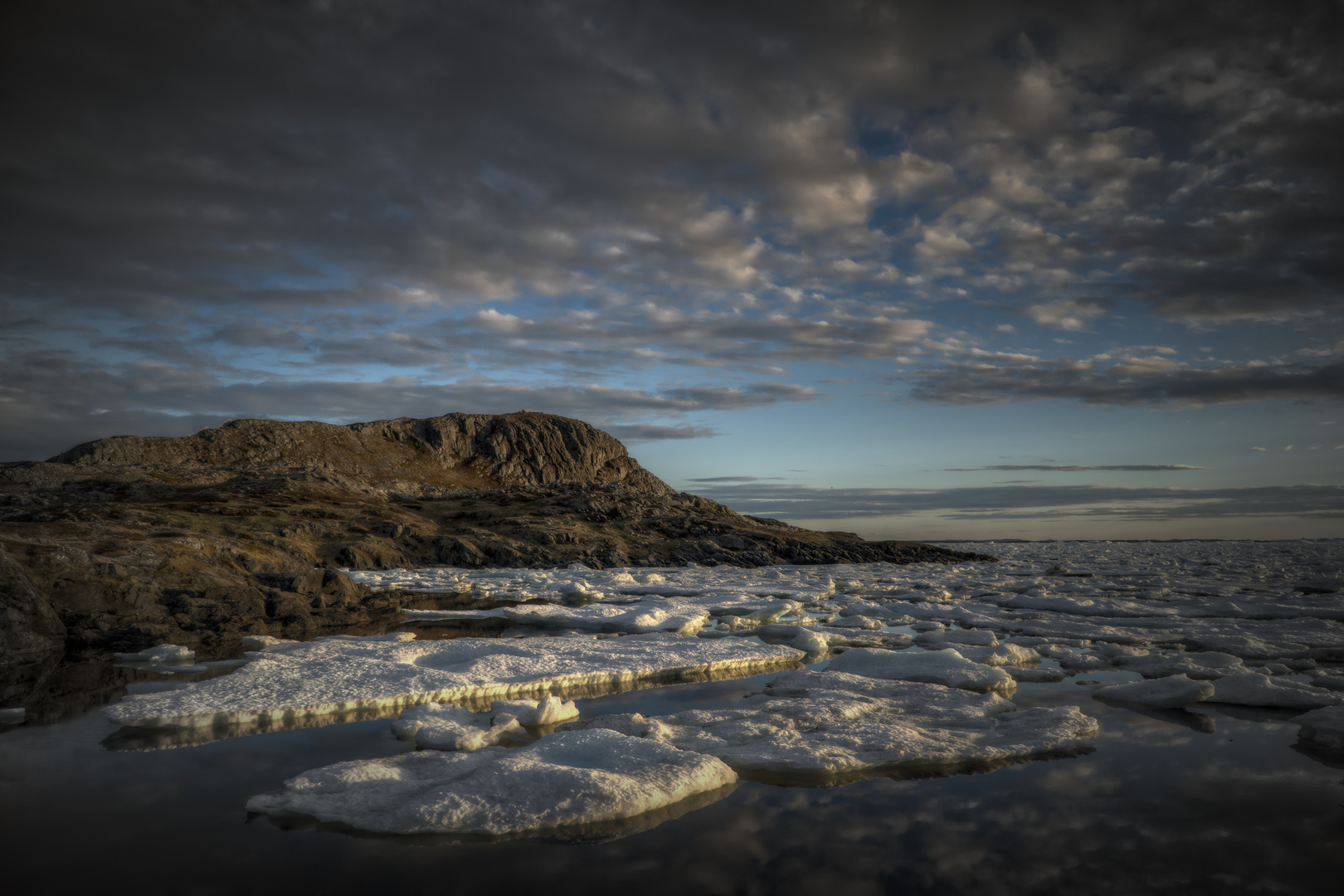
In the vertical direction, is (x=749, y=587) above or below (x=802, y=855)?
below

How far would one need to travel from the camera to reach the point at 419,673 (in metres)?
7.13

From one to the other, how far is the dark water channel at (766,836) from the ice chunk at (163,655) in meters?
3.29

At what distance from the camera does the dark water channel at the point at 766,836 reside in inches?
125

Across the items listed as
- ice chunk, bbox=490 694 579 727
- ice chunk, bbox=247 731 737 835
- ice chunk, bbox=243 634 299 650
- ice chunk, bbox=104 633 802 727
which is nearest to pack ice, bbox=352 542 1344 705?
ice chunk, bbox=104 633 802 727

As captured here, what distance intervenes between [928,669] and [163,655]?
9948mm

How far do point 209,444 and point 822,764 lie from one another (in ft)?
320

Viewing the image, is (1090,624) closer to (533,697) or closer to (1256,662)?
(1256,662)

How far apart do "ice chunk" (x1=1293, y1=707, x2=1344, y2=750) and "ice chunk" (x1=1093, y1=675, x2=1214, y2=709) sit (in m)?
0.78

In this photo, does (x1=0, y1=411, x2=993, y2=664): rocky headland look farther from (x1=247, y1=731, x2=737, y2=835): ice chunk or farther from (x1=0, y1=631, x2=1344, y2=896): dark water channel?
(x1=247, y1=731, x2=737, y2=835): ice chunk

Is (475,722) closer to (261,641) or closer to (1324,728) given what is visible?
(261,641)

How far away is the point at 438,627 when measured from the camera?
11.6 m

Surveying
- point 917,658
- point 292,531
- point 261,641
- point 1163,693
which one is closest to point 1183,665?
point 1163,693

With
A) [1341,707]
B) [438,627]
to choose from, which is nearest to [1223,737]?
[1341,707]

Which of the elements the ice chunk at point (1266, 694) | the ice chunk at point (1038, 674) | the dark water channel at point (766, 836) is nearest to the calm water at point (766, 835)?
the dark water channel at point (766, 836)
